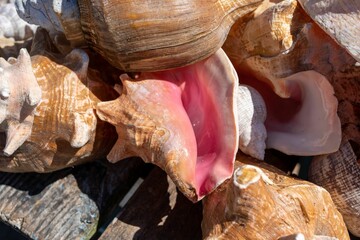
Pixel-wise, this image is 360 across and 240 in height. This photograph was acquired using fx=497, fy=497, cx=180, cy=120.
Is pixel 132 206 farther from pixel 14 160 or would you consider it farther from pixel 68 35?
pixel 68 35

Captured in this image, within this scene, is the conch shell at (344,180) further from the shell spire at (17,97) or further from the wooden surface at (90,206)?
the shell spire at (17,97)

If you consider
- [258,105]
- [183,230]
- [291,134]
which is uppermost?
[258,105]

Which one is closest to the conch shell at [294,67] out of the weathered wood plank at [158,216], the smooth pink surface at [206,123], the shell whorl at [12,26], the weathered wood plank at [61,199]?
the smooth pink surface at [206,123]

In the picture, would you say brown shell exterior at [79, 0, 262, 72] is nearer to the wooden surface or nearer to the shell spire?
the shell spire

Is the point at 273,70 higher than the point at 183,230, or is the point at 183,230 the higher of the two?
the point at 273,70

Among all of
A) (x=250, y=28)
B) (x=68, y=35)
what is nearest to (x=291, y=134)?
(x=250, y=28)

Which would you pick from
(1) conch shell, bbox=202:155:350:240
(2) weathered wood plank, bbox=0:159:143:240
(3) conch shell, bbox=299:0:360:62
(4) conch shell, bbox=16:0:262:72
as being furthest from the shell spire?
(3) conch shell, bbox=299:0:360:62
